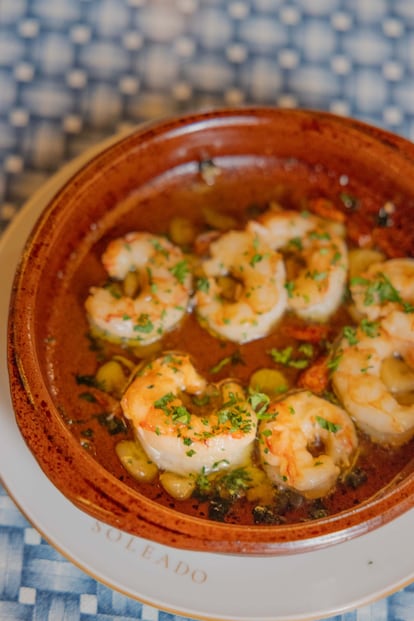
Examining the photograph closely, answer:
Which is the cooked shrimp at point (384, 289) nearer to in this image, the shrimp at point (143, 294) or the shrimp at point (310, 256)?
the shrimp at point (310, 256)

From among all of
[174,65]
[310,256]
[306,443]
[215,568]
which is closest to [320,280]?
[310,256]

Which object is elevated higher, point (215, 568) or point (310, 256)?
point (310, 256)

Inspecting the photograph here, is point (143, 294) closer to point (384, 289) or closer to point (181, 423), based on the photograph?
point (181, 423)

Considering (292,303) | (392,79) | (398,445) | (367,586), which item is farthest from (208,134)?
(367,586)

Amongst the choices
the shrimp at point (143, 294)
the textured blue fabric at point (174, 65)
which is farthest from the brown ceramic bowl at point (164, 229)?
the textured blue fabric at point (174, 65)

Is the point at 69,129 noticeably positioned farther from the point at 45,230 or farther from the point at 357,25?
the point at 357,25

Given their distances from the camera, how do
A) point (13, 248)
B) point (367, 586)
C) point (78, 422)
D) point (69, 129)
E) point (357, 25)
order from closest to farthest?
point (367, 586) → point (78, 422) → point (13, 248) → point (69, 129) → point (357, 25)
